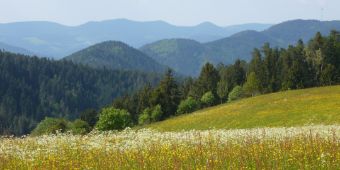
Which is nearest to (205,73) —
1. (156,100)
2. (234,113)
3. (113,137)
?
(156,100)

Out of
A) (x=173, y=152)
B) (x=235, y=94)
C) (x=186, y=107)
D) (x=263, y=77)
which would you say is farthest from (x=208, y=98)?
(x=173, y=152)

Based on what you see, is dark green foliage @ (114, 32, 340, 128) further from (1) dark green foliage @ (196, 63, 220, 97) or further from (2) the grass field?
(2) the grass field

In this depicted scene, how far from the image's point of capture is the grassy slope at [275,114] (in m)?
48.3

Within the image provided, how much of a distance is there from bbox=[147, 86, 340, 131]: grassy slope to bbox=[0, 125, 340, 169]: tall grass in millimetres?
28564

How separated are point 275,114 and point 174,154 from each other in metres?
42.5

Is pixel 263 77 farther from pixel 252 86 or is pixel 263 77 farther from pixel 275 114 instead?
pixel 275 114

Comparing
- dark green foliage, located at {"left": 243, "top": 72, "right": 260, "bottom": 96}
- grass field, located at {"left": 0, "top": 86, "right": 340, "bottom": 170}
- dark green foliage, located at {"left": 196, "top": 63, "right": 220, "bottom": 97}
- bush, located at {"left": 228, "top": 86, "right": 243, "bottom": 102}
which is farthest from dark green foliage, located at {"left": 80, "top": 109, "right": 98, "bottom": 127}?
grass field, located at {"left": 0, "top": 86, "right": 340, "bottom": 170}

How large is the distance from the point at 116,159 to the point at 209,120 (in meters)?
47.5

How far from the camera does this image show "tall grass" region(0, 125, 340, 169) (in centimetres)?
1329

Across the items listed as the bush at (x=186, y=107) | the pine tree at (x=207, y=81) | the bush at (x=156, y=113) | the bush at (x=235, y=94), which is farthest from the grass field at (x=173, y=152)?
the pine tree at (x=207, y=81)

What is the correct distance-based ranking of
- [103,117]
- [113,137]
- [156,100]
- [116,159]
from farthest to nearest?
[156,100] → [103,117] → [113,137] → [116,159]

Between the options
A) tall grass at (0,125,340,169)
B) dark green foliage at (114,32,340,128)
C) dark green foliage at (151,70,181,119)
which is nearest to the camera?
tall grass at (0,125,340,169)

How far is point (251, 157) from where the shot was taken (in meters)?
14.3

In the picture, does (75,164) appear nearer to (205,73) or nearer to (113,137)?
(113,137)
